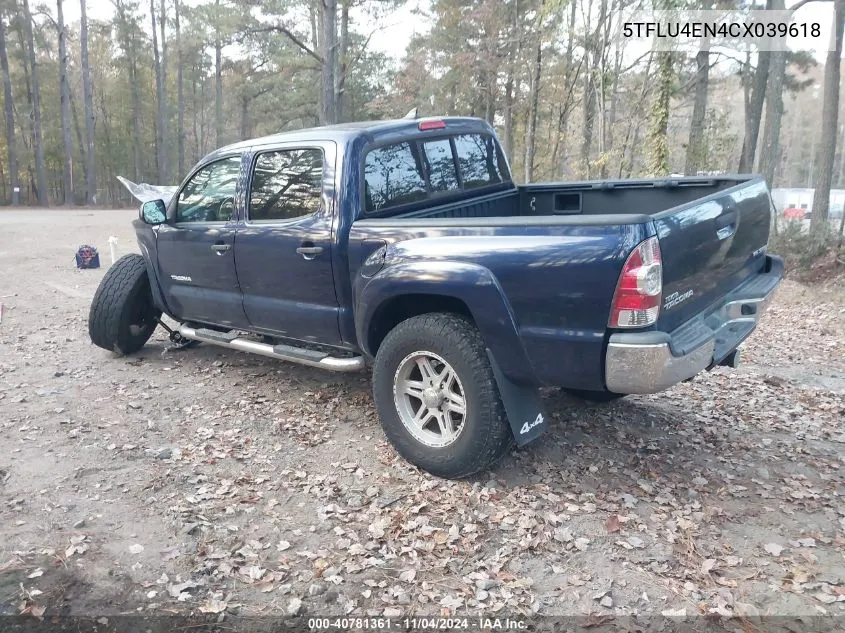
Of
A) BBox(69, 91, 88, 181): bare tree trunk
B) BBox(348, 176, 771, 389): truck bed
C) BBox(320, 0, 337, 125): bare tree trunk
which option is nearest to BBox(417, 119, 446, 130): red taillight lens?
BBox(348, 176, 771, 389): truck bed

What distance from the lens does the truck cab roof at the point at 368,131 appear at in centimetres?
436

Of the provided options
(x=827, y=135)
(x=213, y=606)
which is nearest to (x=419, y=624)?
(x=213, y=606)

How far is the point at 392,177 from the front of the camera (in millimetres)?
4484

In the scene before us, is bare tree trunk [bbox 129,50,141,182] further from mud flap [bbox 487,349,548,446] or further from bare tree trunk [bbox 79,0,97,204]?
mud flap [bbox 487,349,548,446]

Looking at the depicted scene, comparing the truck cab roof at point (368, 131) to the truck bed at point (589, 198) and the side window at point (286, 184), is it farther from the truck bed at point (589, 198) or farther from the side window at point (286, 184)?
the truck bed at point (589, 198)

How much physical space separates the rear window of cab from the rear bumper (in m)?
1.96

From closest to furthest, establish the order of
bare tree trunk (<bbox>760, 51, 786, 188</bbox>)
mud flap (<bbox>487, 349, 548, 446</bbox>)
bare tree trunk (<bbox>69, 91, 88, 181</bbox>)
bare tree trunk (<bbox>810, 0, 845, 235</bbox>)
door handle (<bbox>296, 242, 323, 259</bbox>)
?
mud flap (<bbox>487, 349, 548, 446</bbox>) → door handle (<bbox>296, 242, 323, 259</bbox>) → bare tree trunk (<bbox>810, 0, 845, 235</bbox>) → bare tree trunk (<bbox>760, 51, 786, 188</bbox>) → bare tree trunk (<bbox>69, 91, 88, 181</bbox>)

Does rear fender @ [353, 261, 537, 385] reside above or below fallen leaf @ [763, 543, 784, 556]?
above

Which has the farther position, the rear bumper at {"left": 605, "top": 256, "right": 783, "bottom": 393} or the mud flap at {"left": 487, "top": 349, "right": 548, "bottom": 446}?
the mud flap at {"left": 487, "top": 349, "right": 548, "bottom": 446}

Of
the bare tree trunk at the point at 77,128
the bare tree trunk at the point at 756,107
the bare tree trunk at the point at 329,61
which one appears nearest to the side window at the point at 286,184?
the bare tree trunk at the point at 329,61

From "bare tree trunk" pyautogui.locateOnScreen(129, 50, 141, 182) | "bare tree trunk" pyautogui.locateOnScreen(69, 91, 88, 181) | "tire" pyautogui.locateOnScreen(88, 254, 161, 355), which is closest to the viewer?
"tire" pyautogui.locateOnScreen(88, 254, 161, 355)

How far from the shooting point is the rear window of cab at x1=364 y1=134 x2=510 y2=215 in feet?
14.4

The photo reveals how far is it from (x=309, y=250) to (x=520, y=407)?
5.76 ft

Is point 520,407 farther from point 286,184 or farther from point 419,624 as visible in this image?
point 286,184
